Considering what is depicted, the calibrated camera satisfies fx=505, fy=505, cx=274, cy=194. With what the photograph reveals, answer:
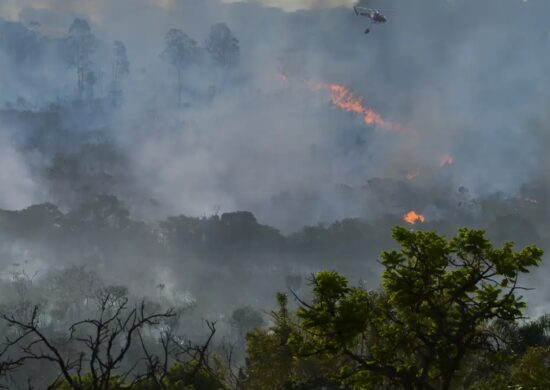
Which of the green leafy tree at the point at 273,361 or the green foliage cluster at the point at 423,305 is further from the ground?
the green leafy tree at the point at 273,361

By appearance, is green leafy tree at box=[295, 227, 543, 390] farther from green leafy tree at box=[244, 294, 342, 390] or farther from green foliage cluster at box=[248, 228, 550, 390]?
green leafy tree at box=[244, 294, 342, 390]

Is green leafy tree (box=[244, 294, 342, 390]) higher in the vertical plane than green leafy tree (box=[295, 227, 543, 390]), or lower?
higher

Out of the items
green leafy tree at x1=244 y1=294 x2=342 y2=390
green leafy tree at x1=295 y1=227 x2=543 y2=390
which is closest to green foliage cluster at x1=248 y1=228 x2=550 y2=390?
green leafy tree at x1=295 y1=227 x2=543 y2=390

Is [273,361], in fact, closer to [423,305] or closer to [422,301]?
[423,305]

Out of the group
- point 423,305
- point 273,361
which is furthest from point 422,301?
point 273,361

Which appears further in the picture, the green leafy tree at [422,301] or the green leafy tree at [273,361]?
the green leafy tree at [273,361]

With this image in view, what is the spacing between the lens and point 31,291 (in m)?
162

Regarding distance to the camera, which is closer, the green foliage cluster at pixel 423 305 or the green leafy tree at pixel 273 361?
the green foliage cluster at pixel 423 305

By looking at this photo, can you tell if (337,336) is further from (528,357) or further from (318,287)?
(528,357)

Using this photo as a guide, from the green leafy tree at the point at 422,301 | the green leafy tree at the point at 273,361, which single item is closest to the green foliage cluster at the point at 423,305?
the green leafy tree at the point at 422,301

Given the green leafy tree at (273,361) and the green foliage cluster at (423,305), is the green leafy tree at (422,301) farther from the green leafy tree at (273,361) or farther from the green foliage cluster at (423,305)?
the green leafy tree at (273,361)

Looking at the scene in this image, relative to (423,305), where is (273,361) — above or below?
above

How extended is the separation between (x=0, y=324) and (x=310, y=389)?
128 metres

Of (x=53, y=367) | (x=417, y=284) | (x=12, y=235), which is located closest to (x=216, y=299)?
(x=12, y=235)
